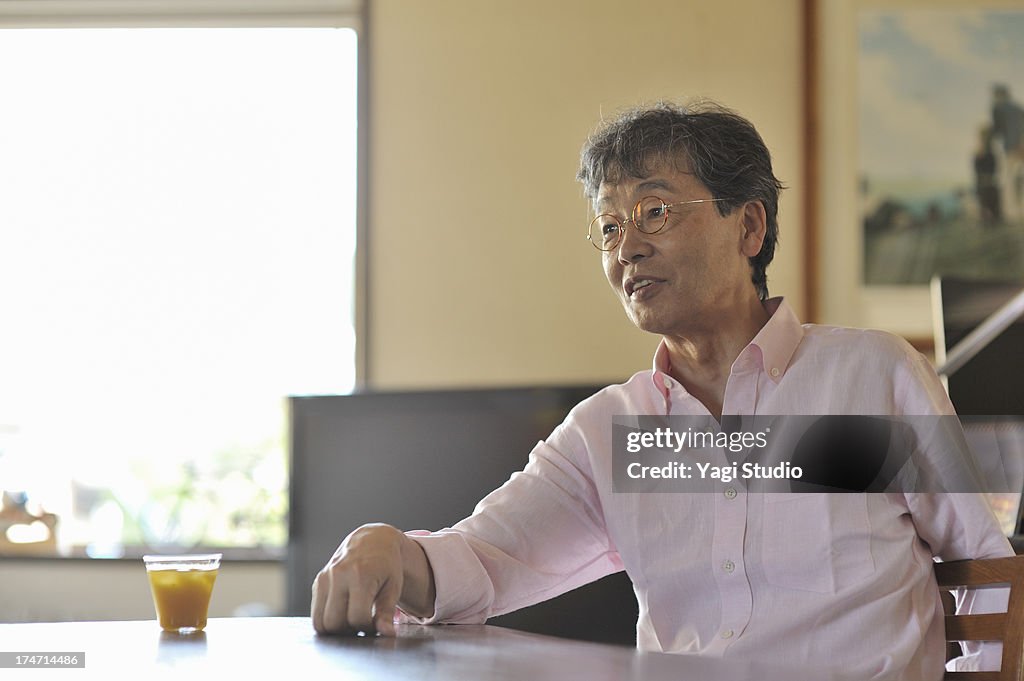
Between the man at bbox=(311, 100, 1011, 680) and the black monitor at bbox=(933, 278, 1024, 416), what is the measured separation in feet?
2.88

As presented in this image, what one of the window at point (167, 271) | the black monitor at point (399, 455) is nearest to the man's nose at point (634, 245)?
the black monitor at point (399, 455)

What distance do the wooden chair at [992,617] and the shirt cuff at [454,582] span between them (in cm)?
52

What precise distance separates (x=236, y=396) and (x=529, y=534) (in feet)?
7.16

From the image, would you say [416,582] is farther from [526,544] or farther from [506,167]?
[506,167]

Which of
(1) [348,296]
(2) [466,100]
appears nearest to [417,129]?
(2) [466,100]

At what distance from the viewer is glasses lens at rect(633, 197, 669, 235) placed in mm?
1501

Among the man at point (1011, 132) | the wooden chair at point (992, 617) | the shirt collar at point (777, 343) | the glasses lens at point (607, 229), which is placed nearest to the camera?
the wooden chair at point (992, 617)

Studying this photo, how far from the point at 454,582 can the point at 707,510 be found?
336mm

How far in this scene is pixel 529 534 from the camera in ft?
4.65

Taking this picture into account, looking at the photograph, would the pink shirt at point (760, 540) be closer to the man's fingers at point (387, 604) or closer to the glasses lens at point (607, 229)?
the man's fingers at point (387, 604)

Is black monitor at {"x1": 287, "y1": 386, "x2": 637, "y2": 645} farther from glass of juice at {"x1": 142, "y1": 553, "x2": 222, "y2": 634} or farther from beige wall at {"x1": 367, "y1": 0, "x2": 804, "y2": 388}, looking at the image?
glass of juice at {"x1": 142, "y1": 553, "x2": 222, "y2": 634}

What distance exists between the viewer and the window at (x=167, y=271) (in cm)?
341

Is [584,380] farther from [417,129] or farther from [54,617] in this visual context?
[54,617]

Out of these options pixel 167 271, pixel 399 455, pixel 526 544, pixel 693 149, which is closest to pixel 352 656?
pixel 526 544
